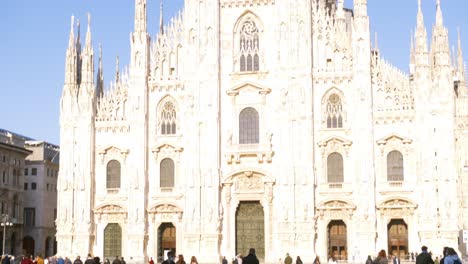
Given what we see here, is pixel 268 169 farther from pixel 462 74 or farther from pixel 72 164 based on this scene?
pixel 462 74

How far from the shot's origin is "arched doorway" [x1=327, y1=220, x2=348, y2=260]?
174 ft

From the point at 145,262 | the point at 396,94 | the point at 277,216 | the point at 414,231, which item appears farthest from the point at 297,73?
the point at 145,262

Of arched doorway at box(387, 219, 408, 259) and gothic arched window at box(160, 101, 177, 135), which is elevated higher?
gothic arched window at box(160, 101, 177, 135)

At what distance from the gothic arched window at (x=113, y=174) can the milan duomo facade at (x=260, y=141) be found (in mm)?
111

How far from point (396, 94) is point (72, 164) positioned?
83.9 ft

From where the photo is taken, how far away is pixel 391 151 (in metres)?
52.9

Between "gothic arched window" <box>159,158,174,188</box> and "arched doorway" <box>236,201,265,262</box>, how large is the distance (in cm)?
579

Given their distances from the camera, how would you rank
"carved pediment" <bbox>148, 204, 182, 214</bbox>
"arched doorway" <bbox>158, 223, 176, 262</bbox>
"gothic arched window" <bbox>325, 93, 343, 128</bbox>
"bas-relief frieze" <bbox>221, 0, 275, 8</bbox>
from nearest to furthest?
1. "gothic arched window" <bbox>325, 93, 343, 128</bbox>
2. "carved pediment" <bbox>148, 204, 182, 214</bbox>
3. "arched doorway" <bbox>158, 223, 176, 262</bbox>
4. "bas-relief frieze" <bbox>221, 0, 275, 8</bbox>

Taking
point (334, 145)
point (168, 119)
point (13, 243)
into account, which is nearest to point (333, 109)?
point (334, 145)

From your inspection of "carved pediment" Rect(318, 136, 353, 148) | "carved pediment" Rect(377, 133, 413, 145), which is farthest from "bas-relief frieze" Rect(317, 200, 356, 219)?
"carved pediment" Rect(377, 133, 413, 145)

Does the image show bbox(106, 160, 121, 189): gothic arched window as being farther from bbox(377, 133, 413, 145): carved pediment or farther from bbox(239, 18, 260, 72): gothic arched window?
bbox(377, 133, 413, 145): carved pediment

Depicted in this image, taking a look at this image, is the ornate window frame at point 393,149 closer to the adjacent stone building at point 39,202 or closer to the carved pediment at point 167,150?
the carved pediment at point 167,150

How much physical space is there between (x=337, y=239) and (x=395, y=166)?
6821 millimetres

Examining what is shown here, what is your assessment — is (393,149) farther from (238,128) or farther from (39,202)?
(39,202)
